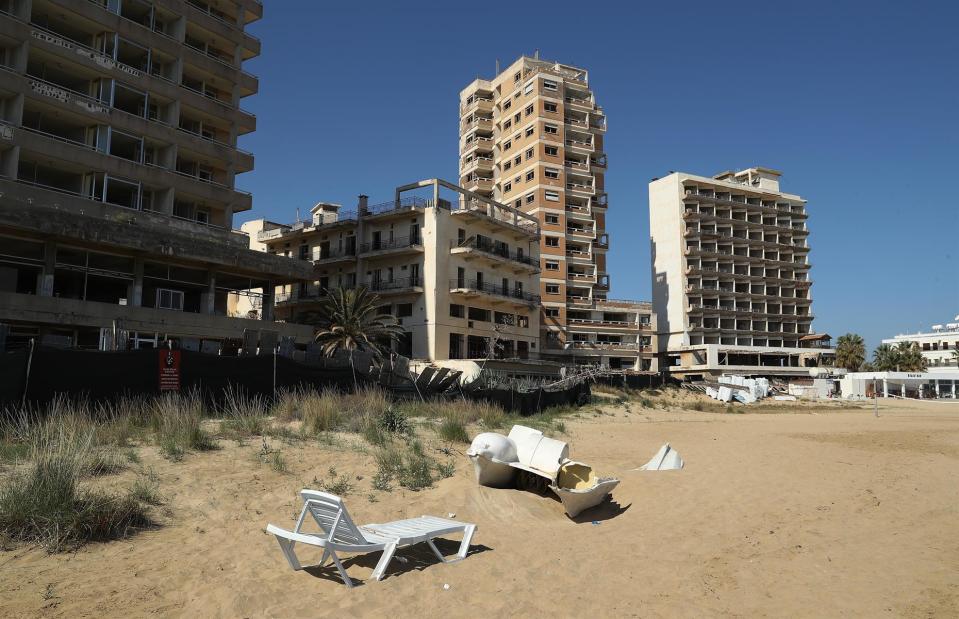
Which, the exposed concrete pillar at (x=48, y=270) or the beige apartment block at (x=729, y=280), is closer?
the exposed concrete pillar at (x=48, y=270)

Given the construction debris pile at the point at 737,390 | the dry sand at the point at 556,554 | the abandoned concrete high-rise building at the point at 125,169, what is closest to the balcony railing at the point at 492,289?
the abandoned concrete high-rise building at the point at 125,169

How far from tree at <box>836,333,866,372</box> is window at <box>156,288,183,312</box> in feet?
268

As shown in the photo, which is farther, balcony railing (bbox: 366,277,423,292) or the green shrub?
balcony railing (bbox: 366,277,423,292)

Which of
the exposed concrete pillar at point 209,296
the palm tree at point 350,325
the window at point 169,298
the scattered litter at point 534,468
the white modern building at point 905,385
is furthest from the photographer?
the white modern building at point 905,385

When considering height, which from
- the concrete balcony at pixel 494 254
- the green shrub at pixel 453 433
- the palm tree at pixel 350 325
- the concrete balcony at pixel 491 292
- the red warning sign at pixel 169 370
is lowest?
the green shrub at pixel 453 433

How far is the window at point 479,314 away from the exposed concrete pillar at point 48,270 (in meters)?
28.6

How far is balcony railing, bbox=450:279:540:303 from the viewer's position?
156 feet

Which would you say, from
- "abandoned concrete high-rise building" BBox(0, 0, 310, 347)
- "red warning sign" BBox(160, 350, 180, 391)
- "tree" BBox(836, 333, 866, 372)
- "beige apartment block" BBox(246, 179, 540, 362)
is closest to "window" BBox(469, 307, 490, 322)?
"beige apartment block" BBox(246, 179, 540, 362)

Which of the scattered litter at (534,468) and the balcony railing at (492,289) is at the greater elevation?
the balcony railing at (492,289)

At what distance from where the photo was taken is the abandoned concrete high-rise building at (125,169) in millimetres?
28953

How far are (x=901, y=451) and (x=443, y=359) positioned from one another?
32.4 metres

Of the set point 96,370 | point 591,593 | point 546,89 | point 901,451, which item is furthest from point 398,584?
point 546,89

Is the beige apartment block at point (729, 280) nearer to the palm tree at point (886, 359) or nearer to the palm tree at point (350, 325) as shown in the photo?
the palm tree at point (886, 359)

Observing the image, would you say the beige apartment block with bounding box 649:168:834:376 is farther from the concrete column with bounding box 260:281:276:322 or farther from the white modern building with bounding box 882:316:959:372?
the concrete column with bounding box 260:281:276:322
